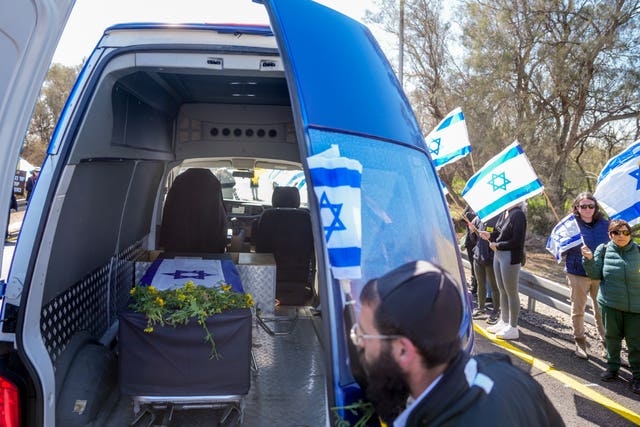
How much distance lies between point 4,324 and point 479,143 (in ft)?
57.1

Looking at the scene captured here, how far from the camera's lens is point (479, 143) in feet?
59.7

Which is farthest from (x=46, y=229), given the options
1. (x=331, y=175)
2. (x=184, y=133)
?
(x=184, y=133)

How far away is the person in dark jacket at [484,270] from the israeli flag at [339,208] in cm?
625

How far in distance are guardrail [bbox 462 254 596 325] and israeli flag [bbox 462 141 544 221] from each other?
1504mm

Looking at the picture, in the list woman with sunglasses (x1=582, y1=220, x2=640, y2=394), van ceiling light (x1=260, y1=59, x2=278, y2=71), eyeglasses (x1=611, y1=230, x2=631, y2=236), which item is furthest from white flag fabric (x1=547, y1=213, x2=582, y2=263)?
van ceiling light (x1=260, y1=59, x2=278, y2=71)

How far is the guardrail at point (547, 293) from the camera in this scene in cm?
733

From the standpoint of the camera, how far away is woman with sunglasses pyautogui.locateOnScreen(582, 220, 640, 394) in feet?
18.5

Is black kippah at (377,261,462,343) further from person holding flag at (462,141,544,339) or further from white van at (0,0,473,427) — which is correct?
person holding flag at (462,141,544,339)

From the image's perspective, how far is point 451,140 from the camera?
8.71 metres

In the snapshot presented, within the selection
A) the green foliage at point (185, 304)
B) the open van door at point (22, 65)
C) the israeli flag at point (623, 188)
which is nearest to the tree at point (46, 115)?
the israeli flag at point (623, 188)

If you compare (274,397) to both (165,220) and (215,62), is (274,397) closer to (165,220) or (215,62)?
(215,62)

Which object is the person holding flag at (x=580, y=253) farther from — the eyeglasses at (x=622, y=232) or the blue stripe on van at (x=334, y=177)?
the blue stripe on van at (x=334, y=177)

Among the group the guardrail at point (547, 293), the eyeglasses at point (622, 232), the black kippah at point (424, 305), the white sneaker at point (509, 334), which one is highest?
the eyeglasses at point (622, 232)

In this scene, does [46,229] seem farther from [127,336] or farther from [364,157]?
[364,157]
